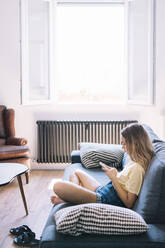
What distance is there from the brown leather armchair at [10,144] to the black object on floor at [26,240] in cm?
155

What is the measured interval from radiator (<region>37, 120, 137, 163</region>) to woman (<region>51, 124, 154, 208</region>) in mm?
2773

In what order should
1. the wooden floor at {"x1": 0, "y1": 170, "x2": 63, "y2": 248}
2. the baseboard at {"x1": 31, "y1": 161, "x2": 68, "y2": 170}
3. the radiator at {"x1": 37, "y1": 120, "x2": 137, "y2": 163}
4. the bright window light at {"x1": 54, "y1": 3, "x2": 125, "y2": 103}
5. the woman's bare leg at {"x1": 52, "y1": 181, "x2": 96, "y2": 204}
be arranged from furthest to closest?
the bright window light at {"x1": 54, "y1": 3, "x2": 125, "y2": 103} → the baseboard at {"x1": 31, "y1": 161, "x2": 68, "y2": 170} → the radiator at {"x1": 37, "y1": 120, "x2": 137, "y2": 163} → the wooden floor at {"x1": 0, "y1": 170, "x2": 63, "y2": 248} → the woman's bare leg at {"x1": 52, "y1": 181, "x2": 96, "y2": 204}

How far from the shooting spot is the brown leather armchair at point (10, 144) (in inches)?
181

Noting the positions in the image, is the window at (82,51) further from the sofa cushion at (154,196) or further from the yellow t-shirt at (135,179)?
the sofa cushion at (154,196)

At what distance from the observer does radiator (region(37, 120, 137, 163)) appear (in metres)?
5.25

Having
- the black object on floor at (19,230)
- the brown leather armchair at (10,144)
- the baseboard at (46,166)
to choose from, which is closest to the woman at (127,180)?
the black object on floor at (19,230)

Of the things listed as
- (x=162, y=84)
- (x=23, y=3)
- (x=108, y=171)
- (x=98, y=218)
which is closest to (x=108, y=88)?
(x=162, y=84)

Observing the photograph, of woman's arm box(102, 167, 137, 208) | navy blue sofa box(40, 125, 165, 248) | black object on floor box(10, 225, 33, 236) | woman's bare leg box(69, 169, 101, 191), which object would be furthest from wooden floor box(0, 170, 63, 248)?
woman's arm box(102, 167, 137, 208)

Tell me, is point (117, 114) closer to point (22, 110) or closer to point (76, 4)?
point (22, 110)

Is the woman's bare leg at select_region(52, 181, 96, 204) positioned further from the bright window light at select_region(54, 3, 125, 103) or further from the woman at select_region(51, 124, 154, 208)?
the bright window light at select_region(54, 3, 125, 103)

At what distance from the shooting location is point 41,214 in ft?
11.6

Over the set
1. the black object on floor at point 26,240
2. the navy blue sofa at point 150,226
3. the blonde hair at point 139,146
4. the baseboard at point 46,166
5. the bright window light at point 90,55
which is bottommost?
the black object on floor at point 26,240

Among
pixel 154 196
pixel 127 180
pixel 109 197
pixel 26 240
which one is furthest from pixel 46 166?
pixel 154 196

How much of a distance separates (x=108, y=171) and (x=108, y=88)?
3.43 m
